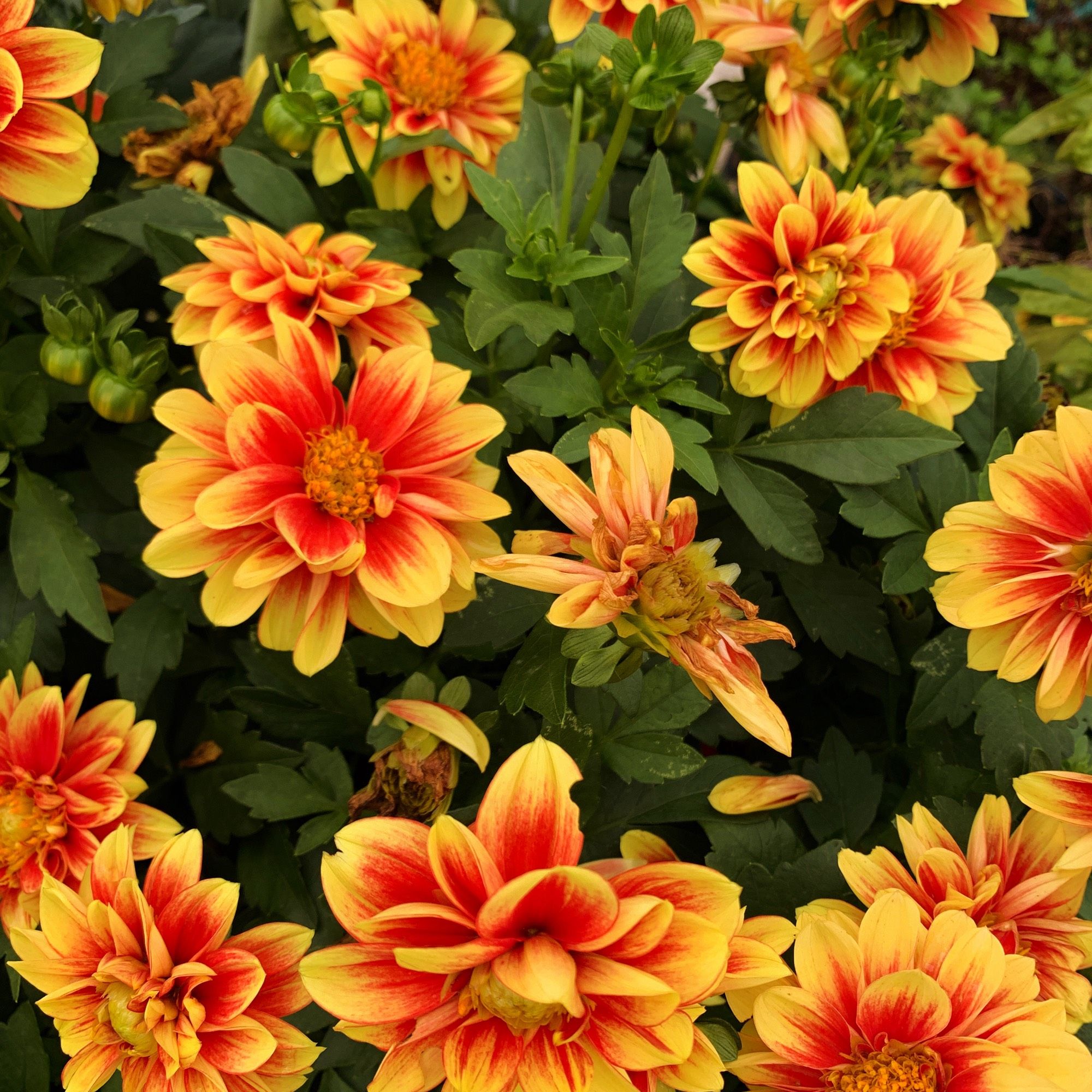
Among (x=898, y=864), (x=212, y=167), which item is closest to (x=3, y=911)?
(x=898, y=864)

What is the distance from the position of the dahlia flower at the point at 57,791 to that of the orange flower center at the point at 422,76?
0.71m

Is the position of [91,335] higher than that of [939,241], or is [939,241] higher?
[939,241]

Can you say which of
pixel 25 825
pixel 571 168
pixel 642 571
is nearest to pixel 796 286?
pixel 571 168

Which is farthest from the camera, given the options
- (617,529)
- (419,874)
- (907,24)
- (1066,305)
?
(1066,305)

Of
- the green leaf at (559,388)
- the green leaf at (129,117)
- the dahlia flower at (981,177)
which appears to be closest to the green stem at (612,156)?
the green leaf at (559,388)

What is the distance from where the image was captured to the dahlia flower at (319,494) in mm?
744

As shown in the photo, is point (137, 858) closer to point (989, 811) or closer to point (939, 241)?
point (989, 811)

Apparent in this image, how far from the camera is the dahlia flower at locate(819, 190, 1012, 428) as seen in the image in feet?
3.18

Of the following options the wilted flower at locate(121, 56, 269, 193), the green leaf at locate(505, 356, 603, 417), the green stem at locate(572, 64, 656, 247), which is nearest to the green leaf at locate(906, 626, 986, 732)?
the green leaf at locate(505, 356, 603, 417)

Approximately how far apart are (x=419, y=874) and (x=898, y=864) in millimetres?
400

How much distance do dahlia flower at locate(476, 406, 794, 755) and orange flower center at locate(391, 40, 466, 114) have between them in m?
0.59

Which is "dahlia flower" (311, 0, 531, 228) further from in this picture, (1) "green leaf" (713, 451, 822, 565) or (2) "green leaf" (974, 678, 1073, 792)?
(2) "green leaf" (974, 678, 1073, 792)

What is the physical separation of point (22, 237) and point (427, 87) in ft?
1.50

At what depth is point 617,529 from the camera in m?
0.69
